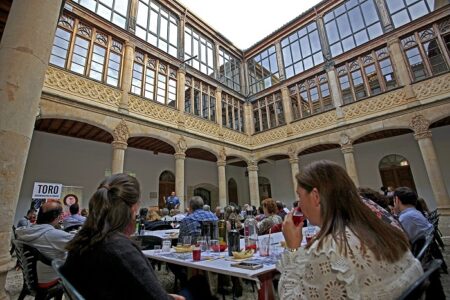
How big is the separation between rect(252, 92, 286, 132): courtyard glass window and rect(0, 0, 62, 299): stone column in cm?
1136

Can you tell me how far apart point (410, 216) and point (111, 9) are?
1095cm

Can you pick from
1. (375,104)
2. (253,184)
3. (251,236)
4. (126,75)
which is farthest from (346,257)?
(253,184)

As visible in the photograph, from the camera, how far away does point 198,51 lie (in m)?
12.3

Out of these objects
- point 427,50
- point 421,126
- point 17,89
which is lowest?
point 17,89

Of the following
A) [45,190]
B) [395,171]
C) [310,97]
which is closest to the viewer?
[45,190]

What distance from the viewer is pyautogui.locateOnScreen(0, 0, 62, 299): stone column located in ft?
6.46

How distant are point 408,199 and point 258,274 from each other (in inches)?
113

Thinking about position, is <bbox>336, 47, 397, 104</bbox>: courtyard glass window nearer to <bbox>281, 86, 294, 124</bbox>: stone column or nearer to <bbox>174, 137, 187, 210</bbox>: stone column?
<bbox>281, 86, 294, 124</bbox>: stone column

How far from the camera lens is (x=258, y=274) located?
1663 mm

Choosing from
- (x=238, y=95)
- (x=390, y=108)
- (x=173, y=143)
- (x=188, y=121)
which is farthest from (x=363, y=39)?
(x=173, y=143)

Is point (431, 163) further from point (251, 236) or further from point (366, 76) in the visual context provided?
point (251, 236)

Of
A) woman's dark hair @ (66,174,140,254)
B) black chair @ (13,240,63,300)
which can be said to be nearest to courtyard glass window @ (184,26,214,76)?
black chair @ (13,240,63,300)

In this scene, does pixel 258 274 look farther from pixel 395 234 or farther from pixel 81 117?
pixel 81 117

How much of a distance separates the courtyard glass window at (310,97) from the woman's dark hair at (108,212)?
11.3 metres
